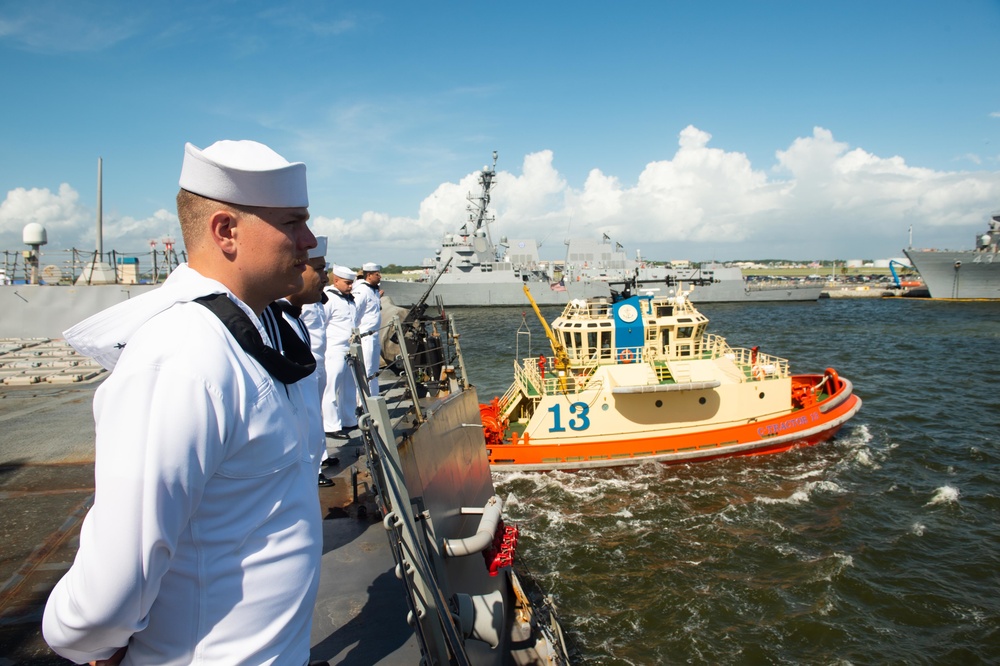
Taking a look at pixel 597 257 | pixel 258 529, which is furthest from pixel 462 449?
pixel 597 257

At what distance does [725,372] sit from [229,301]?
45.8 feet

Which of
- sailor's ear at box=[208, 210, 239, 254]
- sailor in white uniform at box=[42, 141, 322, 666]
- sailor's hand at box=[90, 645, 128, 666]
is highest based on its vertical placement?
sailor's ear at box=[208, 210, 239, 254]

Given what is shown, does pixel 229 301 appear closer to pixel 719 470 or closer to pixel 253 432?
pixel 253 432

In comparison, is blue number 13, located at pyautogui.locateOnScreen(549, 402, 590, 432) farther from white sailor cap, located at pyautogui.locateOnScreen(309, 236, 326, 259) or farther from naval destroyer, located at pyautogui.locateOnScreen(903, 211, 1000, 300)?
naval destroyer, located at pyautogui.locateOnScreen(903, 211, 1000, 300)

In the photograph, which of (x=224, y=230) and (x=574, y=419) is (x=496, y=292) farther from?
(x=224, y=230)

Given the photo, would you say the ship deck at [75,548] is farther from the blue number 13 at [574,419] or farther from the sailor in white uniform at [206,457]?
the blue number 13 at [574,419]

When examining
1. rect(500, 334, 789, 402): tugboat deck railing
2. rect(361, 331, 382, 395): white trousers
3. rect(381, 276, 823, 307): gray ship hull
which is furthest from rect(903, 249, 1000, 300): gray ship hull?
rect(361, 331, 382, 395): white trousers

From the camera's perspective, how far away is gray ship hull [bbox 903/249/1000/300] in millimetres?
53281

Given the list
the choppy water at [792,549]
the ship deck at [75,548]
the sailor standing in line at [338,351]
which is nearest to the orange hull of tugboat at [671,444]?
the choppy water at [792,549]

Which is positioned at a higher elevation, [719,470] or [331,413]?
[331,413]

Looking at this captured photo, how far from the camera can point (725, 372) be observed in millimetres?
13664

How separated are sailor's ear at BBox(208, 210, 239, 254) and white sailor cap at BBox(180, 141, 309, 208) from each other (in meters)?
0.04

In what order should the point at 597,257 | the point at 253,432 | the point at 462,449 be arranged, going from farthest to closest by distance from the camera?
the point at 597,257 < the point at 462,449 < the point at 253,432

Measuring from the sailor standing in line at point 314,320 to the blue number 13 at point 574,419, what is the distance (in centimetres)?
743
